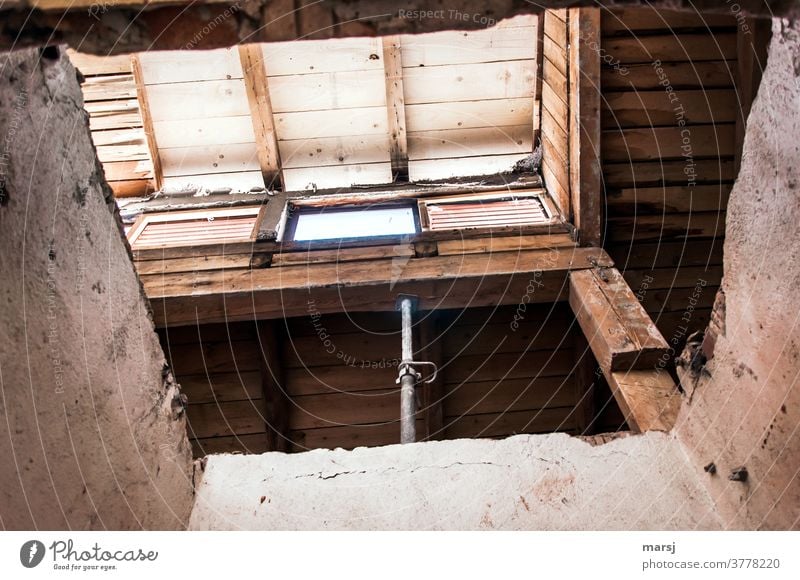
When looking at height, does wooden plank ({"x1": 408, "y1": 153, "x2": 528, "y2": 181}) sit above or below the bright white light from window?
above

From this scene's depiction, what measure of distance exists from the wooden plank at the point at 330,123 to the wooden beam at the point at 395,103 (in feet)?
0.22

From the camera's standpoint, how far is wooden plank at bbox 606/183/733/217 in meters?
2.91

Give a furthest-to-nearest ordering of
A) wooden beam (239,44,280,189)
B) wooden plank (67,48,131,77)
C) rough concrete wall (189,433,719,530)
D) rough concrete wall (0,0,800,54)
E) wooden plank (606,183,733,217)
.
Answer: wooden plank (67,48,131,77) → wooden beam (239,44,280,189) → wooden plank (606,183,733,217) → rough concrete wall (189,433,719,530) → rough concrete wall (0,0,800,54)

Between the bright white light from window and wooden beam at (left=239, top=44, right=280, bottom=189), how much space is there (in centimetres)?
29

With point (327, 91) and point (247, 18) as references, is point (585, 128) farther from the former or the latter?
point (247, 18)

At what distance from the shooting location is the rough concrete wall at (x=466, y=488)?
55.6 inches

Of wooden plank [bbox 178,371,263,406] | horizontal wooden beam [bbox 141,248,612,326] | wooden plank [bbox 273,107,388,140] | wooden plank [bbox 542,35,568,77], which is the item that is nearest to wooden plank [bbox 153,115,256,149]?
wooden plank [bbox 273,107,388,140]

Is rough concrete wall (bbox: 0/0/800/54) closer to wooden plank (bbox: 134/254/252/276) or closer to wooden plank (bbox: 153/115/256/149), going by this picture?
wooden plank (bbox: 134/254/252/276)

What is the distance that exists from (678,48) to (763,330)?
1883 millimetres

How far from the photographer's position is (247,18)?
1049mm
